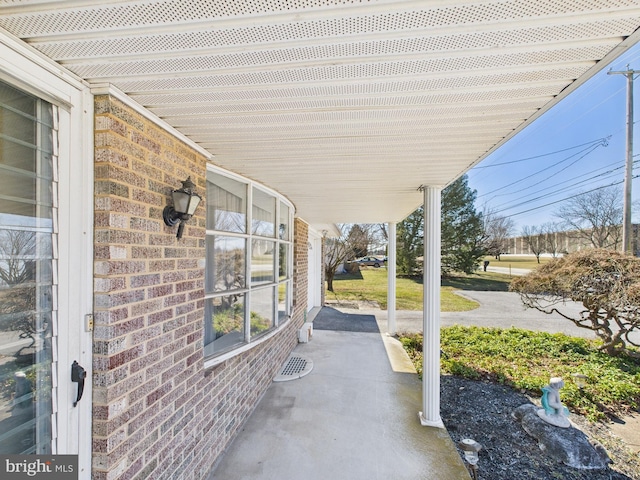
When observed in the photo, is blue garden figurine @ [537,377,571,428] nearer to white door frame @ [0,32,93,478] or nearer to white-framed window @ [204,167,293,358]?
white-framed window @ [204,167,293,358]

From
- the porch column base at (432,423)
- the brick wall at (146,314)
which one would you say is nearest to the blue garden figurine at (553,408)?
the porch column base at (432,423)

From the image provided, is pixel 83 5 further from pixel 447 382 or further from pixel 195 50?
pixel 447 382

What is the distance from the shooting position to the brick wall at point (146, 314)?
159 centimetres

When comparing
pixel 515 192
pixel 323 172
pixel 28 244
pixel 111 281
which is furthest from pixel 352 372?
pixel 515 192

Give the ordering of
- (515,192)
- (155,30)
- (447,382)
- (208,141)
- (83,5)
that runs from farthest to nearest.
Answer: (515,192)
(447,382)
(208,141)
(155,30)
(83,5)

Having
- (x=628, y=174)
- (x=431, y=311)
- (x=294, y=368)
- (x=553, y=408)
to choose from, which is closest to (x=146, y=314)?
(x=431, y=311)

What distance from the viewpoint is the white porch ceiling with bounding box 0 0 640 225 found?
1077 millimetres

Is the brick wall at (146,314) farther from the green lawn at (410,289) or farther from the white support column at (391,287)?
the green lawn at (410,289)

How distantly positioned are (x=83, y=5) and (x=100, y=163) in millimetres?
790

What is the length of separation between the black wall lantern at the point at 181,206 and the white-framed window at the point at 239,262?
0.69m

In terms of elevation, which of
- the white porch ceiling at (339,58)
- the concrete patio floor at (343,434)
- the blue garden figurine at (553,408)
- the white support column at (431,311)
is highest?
the white porch ceiling at (339,58)

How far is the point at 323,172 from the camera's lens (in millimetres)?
3215

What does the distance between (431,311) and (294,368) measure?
272 centimetres

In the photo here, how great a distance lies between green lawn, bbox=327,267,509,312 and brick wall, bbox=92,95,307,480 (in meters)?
9.74
